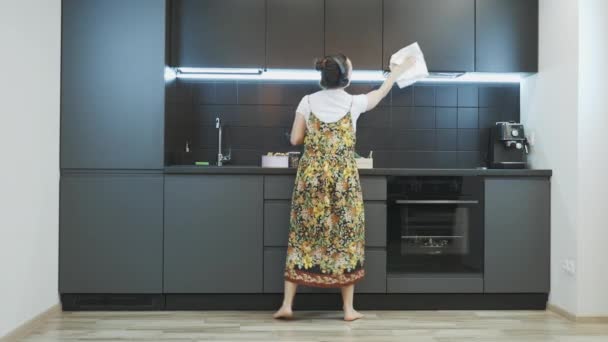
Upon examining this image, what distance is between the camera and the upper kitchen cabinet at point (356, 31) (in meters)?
4.07

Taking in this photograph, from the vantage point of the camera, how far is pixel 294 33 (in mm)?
4055

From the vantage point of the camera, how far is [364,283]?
3785 mm

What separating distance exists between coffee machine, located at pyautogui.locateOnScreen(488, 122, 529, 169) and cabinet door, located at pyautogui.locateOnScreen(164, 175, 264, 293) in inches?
61.7

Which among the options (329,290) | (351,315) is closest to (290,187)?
(329,290)

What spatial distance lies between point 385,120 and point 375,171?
2.65ft

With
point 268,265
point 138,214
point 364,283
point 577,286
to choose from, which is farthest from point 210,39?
point 577,286

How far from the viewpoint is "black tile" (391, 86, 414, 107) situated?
448cm

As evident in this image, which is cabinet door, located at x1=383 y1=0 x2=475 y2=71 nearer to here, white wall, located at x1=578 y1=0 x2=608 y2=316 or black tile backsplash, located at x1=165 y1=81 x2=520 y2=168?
black tile backsplash, located at x1=165 y1=81 x2=520 y2=168

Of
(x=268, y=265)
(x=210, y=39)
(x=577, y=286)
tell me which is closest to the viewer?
(x=577, y=286)

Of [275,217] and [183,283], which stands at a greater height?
[275,217]

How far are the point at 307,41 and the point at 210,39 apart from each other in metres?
0.60

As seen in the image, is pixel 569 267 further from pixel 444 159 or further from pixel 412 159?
pixel 412 159

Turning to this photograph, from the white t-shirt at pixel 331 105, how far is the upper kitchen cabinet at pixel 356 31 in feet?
2.01

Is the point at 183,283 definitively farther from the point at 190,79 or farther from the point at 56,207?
the point at 190,79
